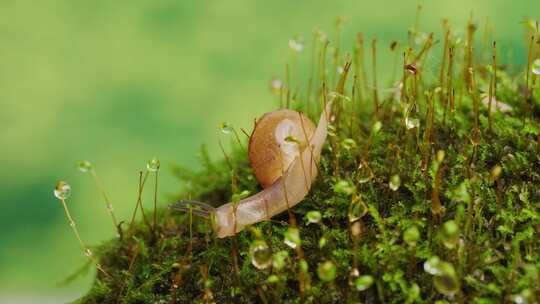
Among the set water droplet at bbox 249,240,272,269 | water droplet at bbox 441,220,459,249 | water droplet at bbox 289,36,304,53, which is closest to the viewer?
water droplet at bbox 441,220,459,249

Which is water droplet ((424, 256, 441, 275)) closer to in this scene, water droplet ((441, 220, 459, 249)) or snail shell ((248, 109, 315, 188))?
water droplet ((441, 220, 459, 249))

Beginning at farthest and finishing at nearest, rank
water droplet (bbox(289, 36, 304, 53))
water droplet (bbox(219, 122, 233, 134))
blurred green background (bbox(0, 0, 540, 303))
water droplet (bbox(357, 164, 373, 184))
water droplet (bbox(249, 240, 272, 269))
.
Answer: blurred green background (bbox(0, 0, 540, 303))
water droplet (bbox(289, 36, 304, 53))
water droplet (bbox(219, 122, 233, 134))
water droplet (bbox(357, 164, 373, 184))
water droplet (bbox(249, 240, 272, 269))

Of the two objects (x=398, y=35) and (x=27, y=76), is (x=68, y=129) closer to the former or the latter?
(x=27, y=76)

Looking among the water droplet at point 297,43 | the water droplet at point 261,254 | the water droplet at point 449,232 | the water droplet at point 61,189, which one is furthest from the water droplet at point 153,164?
the water droplet at point 449,232

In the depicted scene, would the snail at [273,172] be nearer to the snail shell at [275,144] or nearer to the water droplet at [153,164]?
the snail shell at [275,144]

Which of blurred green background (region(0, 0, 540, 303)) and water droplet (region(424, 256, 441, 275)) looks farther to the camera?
blurred green background (region(0, 0, 540, 303))

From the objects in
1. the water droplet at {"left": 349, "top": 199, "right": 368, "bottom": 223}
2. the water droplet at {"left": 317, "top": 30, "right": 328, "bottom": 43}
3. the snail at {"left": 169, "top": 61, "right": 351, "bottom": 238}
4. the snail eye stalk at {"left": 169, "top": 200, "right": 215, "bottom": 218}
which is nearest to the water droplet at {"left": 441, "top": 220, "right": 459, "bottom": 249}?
the water droplet at {"left": 349, "top": 199, "right": 368, "bottom": 223}

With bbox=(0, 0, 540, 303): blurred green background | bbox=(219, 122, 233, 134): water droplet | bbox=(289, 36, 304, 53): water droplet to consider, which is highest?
bbox=(289, 36, 304, 53): water droplet
